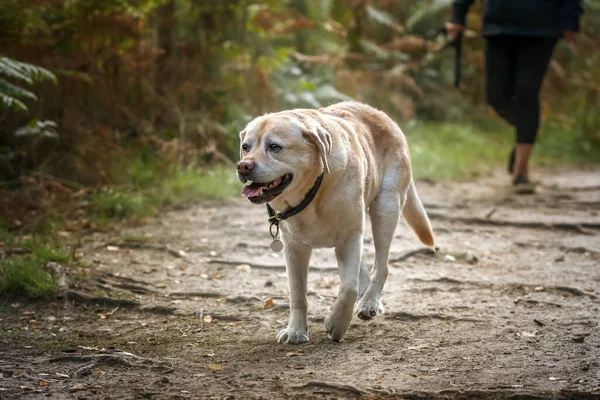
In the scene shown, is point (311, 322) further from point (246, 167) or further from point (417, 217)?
point (246, 167)

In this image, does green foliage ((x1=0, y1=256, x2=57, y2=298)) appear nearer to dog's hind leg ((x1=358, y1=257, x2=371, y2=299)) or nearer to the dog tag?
the dog tag

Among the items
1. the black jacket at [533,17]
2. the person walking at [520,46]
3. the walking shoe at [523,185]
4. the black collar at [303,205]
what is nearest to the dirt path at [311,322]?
the black collar at [303,205]

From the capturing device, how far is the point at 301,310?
172 inches

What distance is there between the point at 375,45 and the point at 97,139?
6369mm

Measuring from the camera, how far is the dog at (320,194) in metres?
4.04

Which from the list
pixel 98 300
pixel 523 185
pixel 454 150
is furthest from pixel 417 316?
pixel 454 150

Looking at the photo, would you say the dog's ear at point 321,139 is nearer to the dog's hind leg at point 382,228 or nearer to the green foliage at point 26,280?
the dog's hind leg at point 382,228

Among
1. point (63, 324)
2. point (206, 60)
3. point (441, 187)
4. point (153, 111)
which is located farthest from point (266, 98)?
point (63, 324)

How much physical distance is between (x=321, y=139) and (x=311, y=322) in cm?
121

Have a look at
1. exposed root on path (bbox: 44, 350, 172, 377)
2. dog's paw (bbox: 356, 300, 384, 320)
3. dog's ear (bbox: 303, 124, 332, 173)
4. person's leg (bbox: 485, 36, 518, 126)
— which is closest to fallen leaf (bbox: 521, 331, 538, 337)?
dog's paw (bbox: 356, 300, 384, 320)

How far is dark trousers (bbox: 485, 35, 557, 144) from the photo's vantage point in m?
8.25

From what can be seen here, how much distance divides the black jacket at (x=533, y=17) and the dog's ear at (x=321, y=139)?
181 inches

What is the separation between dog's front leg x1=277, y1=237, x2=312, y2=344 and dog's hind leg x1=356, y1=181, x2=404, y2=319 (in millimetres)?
404

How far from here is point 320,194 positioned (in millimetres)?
4219
